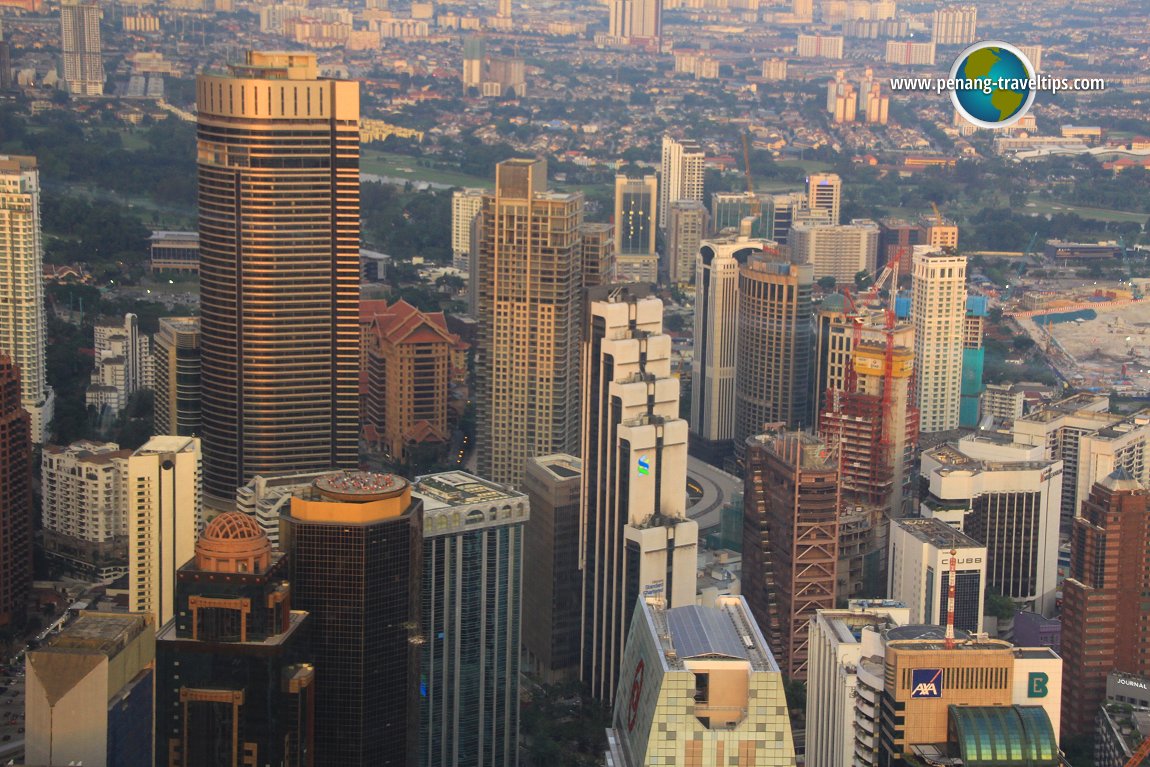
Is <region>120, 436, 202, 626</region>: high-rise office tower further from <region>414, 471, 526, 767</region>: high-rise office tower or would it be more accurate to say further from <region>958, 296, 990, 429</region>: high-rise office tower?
<region>958, 296, 990, 429</region>: high-rise office tower

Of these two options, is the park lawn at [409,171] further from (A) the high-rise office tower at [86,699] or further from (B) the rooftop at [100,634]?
(A) the high-rise office tower at [86,699]

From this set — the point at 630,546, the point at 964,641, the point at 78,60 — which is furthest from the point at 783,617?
the point at 78,60

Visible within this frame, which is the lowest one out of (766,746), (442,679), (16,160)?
(442,679)

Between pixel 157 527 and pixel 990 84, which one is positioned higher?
pixel 990 84

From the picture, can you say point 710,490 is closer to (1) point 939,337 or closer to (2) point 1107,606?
(1) point 939,337

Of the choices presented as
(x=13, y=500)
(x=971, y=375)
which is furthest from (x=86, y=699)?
(x=971, y=375)

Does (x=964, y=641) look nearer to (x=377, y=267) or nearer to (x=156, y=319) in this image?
(x=156, y=319)

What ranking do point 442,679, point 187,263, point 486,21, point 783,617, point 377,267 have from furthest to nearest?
point 486,21, point 377,267, point 187,263, point 783,617, point 442,679
